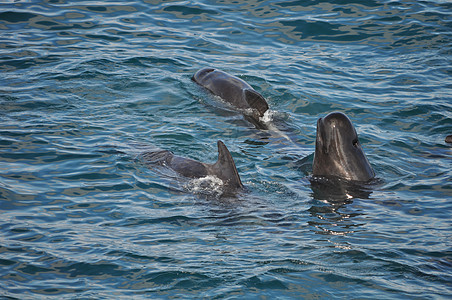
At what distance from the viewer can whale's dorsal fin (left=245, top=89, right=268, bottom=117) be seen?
12289 millimetres

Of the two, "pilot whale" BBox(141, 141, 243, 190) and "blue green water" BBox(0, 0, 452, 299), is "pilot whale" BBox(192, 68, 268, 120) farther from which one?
"pilot whale" BBox(141, 141, 243, 190)

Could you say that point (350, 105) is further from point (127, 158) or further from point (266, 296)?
point (266, 296)

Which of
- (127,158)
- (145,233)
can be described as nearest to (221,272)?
(145,233)

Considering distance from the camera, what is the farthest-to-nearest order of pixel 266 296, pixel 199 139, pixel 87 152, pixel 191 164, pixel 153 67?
pixel 153 67
pixel 199 139
pixel 87 152
pixel 191 164
pixel 266 296

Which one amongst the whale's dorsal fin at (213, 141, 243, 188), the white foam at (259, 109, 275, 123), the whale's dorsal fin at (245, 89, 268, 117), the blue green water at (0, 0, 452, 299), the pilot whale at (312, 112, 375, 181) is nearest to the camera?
the blue green water at (0, 0, 452, 299)

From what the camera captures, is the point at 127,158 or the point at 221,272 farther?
the point at 127,158

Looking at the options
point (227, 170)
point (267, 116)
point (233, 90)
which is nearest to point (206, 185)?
point (227, 170)

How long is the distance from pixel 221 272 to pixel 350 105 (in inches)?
280

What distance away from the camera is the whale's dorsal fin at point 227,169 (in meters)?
8.51

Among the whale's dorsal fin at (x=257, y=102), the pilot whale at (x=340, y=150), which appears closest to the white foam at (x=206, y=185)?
the pilot whale at (x=340, y=150)

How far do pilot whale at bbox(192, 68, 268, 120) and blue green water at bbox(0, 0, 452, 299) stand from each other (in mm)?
288

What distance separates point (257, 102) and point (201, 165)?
138 inches

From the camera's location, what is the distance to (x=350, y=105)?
1279 centimetres

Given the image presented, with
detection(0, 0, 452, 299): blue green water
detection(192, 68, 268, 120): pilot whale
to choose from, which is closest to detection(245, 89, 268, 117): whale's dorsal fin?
detection(192, 68, 268, 120): pilot whale
